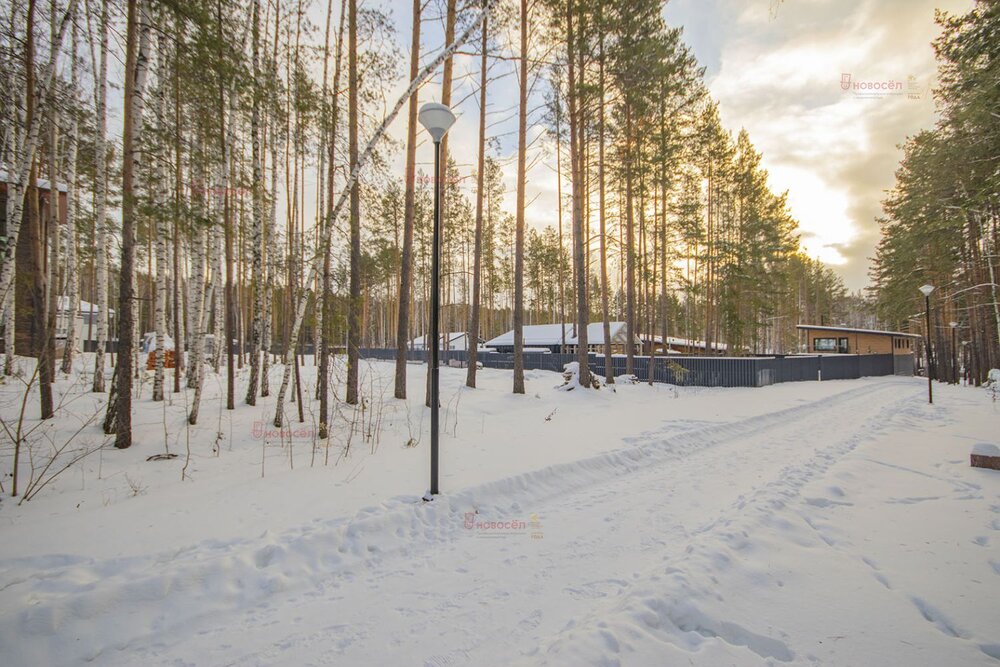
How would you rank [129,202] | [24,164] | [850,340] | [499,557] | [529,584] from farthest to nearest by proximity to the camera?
1. [850,340]
2. [129,202]
3. [24,164]
4. [499,557]
5. [529,584]

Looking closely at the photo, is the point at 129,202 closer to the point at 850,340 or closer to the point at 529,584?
the point at 529,584

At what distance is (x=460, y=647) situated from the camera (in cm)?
210

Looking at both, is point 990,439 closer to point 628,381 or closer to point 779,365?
point 628,381

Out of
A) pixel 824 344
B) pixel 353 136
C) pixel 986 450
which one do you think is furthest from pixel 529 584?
pixel 824 344

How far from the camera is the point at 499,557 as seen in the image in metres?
3.03

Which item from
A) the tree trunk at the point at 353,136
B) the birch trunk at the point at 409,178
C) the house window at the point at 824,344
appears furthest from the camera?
the house window at the point at 824,344

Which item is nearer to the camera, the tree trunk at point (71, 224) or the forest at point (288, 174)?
the forest at point (288, 174)

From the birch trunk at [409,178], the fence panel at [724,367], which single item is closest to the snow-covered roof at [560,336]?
the fence panel at [724,367]

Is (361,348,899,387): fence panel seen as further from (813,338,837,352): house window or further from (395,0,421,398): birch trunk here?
(395,0,421,398): birch trunk

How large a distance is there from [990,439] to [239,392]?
16.0 m

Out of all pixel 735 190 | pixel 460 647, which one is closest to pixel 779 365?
pixel 735 190

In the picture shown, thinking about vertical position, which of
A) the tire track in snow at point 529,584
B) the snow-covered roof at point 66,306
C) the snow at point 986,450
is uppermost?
the snow-covered roof at point 66,306

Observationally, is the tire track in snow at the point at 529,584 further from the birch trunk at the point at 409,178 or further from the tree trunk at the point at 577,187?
the tree trunk at the point at 577,187

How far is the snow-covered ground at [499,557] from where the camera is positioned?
209 cm
